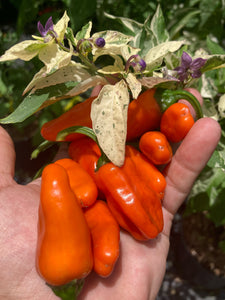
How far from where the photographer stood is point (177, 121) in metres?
0.95

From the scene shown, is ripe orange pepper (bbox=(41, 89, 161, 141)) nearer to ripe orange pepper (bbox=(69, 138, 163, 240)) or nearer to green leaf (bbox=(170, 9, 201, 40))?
ripe orange pepper (bbox=(69, 138, 163, 240))

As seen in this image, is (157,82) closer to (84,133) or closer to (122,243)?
(84,133)

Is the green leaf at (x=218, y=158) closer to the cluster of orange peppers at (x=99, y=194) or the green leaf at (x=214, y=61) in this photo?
the cluster of orange peppers at (x=99, y=194)

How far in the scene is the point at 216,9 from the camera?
121 cm

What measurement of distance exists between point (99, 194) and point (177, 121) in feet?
1.06

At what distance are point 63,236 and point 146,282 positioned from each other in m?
0.31

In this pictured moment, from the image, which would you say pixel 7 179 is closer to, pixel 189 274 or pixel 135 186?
pixel 135 186

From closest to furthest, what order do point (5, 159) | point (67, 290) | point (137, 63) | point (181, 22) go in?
point (67, 290), point (137, 63), point (5, 159), point (181, 22)

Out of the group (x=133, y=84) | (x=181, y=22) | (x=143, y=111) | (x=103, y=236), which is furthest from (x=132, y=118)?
(x=181, y=22)

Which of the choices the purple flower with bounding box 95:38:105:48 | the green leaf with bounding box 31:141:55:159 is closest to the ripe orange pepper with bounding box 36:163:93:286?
the green leaf with bounding box 31:141:55:159

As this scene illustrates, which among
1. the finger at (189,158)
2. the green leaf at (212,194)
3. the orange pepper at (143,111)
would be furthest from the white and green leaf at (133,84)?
the green leaf at (212,194)

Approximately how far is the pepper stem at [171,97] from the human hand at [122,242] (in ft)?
0.22

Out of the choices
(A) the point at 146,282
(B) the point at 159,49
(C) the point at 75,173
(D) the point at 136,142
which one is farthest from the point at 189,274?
(B) the point at 159,49

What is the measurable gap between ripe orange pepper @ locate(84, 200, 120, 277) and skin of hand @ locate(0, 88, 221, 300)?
0.09m
